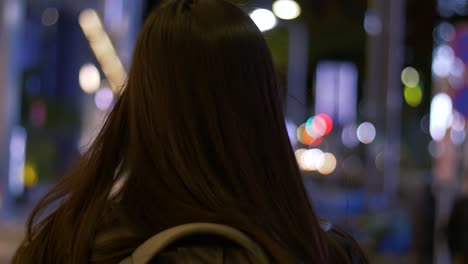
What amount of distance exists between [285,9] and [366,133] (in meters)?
1.76

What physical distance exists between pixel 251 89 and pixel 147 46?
7.0 inches

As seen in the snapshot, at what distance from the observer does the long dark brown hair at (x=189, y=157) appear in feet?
4.19

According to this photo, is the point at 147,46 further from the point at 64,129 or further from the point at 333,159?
the point at 333,159

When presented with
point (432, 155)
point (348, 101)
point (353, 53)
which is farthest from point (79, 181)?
point (432, 155)

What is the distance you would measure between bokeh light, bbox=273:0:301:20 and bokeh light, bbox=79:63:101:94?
3.01 meters

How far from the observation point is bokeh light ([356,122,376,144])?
9.56 m

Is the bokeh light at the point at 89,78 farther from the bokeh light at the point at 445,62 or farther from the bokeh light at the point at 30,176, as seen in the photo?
the bokeh light at the point at 445,62

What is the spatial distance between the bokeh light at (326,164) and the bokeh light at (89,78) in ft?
16.5

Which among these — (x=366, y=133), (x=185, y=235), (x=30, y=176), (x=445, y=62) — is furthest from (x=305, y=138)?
(x=185, y=235)

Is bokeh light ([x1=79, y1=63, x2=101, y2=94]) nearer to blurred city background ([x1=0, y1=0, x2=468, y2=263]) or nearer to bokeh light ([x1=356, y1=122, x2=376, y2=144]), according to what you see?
blurred city background ([x1=0, y1=0, x2=468, y2=263])

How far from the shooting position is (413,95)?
12.5 metres

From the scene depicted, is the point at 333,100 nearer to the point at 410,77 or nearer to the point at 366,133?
the point at 410,77

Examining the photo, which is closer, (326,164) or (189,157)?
(189,157)

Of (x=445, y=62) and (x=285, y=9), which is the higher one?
(x=285, y=9)
